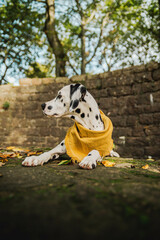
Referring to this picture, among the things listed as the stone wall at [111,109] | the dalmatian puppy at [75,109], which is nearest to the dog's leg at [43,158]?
the dalmatian puppy at [75,109]

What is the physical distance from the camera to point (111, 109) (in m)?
4.62

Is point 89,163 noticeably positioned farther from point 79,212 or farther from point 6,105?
point 6,105

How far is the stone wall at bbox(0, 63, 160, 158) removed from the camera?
405 centimetres

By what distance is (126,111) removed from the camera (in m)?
4.39

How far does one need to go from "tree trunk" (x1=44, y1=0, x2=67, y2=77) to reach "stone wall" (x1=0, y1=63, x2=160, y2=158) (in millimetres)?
3832

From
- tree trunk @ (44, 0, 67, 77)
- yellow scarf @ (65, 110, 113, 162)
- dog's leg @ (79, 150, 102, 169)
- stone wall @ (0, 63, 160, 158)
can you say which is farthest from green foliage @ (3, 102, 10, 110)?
dog's leg @ (79, 150, 102, 169)

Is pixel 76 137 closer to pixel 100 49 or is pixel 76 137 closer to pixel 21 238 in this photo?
pixel 21 238

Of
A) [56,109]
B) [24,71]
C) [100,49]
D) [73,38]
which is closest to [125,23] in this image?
[100,49]

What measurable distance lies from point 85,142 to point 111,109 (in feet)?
8.80

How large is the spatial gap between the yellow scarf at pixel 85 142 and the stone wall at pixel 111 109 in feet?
7.12

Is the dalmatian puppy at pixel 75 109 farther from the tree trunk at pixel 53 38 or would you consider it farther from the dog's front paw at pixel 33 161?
the tree trunk at pixel 53 38

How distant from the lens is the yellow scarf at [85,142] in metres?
2.14

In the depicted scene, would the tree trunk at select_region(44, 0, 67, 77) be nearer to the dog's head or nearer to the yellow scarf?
the dog's head

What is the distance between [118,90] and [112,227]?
13.9ft
